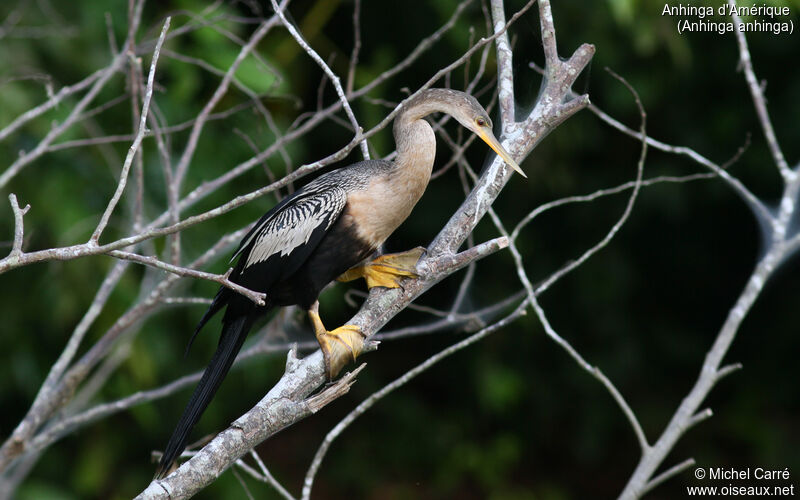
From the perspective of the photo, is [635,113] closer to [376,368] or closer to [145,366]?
[376,368]

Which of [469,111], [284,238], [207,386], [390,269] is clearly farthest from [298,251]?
[469,111]

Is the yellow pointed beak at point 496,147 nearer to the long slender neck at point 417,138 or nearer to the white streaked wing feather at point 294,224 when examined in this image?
the long slender neck at point 417,138

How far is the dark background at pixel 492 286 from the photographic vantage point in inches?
145

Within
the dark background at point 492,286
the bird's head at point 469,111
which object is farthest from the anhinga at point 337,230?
the dark background at point 492,286

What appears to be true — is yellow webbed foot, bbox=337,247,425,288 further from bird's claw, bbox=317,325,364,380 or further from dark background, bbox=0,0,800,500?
dark background, bbox=0,0,800,500

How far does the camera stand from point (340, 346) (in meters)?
1.90

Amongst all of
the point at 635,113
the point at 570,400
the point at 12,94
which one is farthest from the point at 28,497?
the point at 635,113

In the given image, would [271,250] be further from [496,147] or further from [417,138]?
[496,147]

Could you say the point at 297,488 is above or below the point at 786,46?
below

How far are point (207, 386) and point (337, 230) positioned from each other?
49 cm

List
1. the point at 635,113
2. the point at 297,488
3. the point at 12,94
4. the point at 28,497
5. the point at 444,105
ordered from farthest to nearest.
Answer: the point at 297,488 < the point at 635,113 < the point at 28,497 < the point at 12,94 < the point at 444,105

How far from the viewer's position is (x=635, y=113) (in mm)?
4863

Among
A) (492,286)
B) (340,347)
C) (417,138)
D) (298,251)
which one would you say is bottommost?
(492,286)

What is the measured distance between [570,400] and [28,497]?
3362 mm
